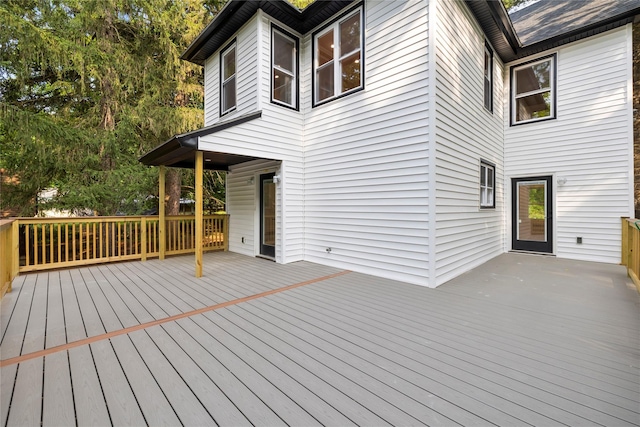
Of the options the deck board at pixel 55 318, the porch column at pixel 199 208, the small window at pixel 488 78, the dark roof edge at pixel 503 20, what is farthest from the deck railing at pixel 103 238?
the dark roof edge at pixel 503 20

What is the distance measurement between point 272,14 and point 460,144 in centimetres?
443

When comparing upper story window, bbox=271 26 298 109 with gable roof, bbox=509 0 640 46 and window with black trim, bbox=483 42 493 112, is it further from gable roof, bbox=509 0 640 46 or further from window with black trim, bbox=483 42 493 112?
gable roof, bbox=509 0 640 46

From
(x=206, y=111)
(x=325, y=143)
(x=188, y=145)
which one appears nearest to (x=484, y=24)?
(x=325, y=143)

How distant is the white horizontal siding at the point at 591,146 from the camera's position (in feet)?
19.0

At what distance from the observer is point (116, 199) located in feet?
22.5

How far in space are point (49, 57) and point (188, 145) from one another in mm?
4728

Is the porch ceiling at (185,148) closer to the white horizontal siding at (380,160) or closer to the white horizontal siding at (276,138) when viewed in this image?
the white horizontal siding at (276,138)

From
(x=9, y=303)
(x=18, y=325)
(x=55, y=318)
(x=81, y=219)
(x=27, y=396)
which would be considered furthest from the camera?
(x=81, y=219)

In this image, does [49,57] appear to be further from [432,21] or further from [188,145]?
[432,21]

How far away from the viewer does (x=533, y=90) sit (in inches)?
299

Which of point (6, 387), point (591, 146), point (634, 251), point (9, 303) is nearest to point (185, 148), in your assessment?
point (9, 303)

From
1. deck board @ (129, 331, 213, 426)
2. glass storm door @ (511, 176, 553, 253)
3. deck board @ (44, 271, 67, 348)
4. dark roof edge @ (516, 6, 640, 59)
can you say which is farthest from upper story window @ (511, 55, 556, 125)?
deck board @ (44, 271, 67, 348)

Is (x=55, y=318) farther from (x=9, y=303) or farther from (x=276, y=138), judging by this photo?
(x=276, y=138)

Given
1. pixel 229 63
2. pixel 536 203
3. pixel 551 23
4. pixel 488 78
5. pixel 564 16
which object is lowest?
pixel 536 203
